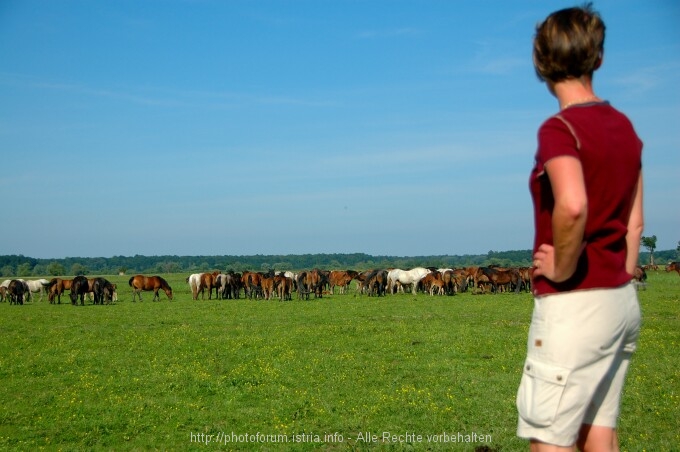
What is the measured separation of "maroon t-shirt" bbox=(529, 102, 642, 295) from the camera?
247 centimetres

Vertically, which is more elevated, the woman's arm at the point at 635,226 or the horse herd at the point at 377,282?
the woman's arm at the point at 635,226

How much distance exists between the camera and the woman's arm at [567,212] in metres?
2.35

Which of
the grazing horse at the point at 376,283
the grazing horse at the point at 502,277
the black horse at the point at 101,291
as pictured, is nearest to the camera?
the black horse at the point at 101,291

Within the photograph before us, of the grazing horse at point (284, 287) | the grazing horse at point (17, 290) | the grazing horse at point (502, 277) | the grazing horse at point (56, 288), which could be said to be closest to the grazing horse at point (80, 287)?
the grazing horse at point (56, 288)

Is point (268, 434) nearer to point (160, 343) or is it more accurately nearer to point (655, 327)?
point (160, 343)

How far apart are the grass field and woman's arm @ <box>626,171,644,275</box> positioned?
16.0ft

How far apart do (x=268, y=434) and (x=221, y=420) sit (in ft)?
3.55

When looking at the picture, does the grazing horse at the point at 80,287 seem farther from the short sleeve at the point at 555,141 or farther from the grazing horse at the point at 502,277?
the short sleeve at the point at 555,141

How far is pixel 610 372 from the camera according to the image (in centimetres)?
262

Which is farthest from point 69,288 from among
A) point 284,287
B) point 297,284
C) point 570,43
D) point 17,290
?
point 570,43

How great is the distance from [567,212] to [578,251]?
17 cm

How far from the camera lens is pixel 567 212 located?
2.35 m

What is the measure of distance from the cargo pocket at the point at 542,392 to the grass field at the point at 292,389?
492 cm

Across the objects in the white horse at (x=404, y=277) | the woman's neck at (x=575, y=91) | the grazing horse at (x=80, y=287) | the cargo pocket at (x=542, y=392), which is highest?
the woman's neck at (x=575, y=91)
